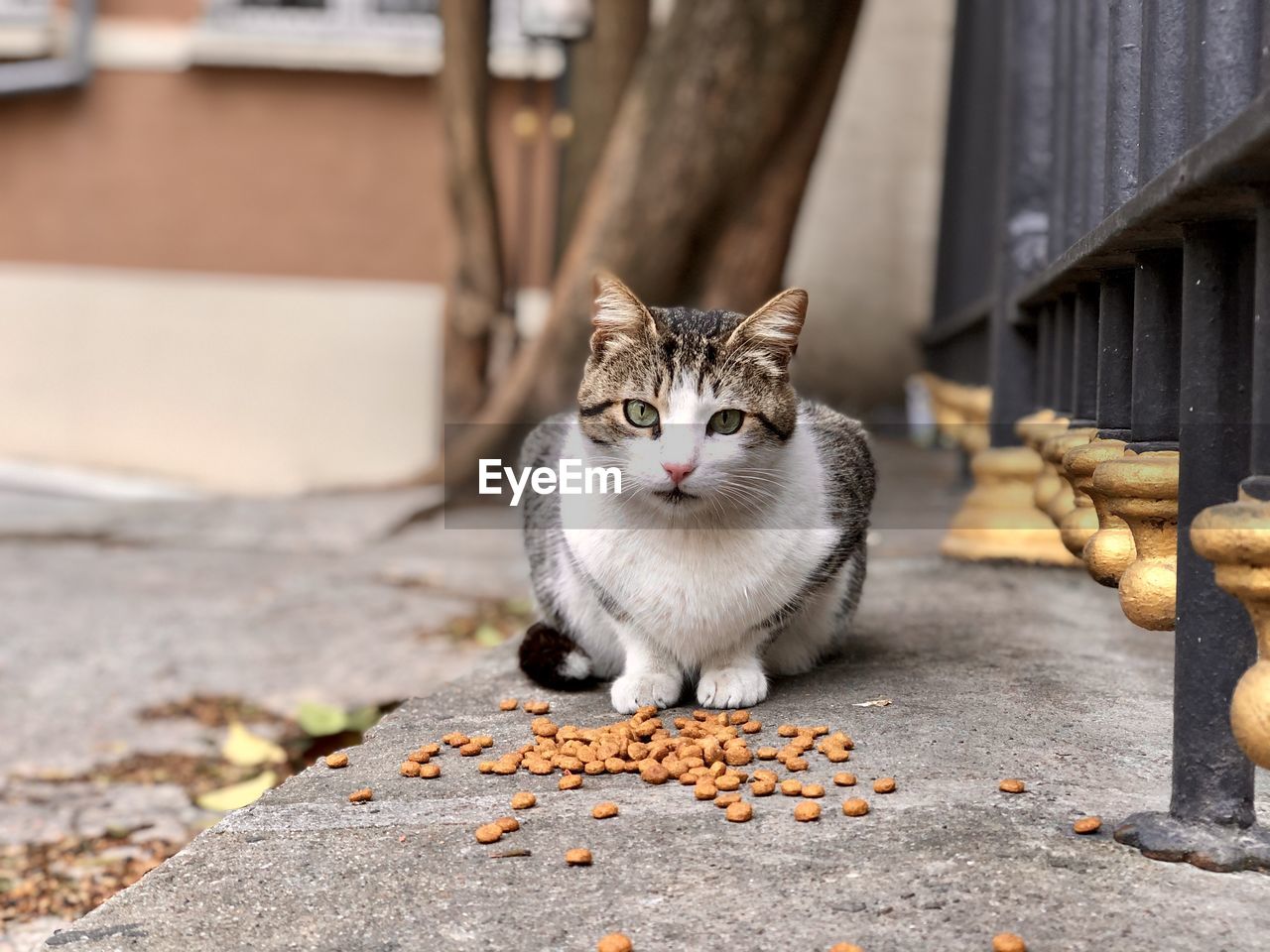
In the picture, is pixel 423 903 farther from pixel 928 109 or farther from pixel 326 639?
pixel 928 109

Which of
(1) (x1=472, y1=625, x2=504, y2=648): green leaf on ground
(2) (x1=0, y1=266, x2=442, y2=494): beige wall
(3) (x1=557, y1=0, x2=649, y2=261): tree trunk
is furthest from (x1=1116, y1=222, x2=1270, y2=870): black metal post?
(2) (x1=0, y1=266, x2=442, y2=494): beige wall

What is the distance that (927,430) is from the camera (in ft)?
24.0

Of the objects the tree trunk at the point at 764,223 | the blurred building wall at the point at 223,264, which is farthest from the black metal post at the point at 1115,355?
the blurred building wall at the point at 223,264

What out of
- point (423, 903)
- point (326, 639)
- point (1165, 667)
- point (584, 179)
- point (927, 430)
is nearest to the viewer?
point (423, 903)

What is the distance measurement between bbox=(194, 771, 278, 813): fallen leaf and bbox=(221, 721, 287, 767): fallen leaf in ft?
0.50

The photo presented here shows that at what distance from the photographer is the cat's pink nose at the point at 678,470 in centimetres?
191

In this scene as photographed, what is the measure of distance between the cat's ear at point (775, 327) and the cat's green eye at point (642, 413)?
172mm

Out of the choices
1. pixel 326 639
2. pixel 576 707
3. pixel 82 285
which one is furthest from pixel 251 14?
pixel 576 707

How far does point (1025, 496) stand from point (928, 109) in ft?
17.0

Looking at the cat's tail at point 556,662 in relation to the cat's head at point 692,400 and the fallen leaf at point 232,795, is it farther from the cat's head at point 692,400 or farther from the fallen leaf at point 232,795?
the fallen leaf at point 232,795

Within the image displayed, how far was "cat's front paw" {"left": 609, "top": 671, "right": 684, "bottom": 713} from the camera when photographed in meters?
2.05

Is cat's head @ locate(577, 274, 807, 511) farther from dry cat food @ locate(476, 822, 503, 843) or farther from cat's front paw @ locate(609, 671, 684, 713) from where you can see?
dry cat food @ locate(476, 822, 503, 843)

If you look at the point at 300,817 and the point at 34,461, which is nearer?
the point at 300,817

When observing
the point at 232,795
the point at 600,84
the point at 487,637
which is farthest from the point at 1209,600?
the point at 600,84
